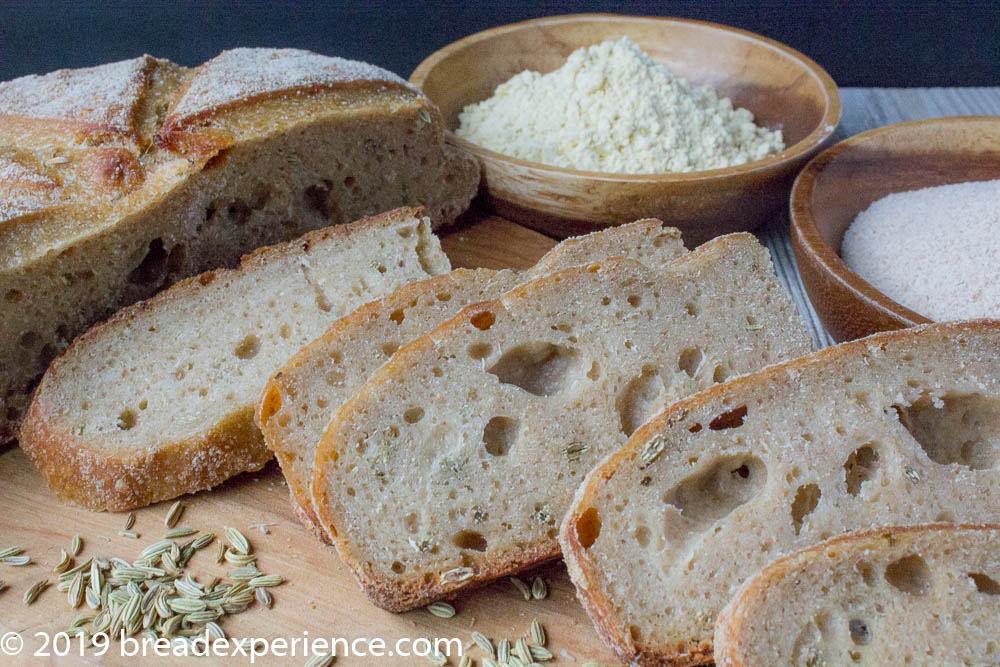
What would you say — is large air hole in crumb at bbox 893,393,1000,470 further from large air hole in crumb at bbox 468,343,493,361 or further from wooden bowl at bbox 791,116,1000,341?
large air hole in crumb at bbox 468,343,493,361

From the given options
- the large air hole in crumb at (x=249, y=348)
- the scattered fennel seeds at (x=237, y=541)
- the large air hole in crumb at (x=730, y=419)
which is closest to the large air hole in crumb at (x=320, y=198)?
the large air hole in crumb at (x=249, y=348)

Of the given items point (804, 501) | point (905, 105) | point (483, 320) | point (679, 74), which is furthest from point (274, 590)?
point (905, 105)

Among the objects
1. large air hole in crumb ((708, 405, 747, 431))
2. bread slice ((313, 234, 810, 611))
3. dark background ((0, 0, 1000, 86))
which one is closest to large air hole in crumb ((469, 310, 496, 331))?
bread slice ((313, 234, 810, 611))

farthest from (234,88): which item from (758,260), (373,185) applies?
(758,260)

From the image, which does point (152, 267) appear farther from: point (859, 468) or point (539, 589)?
point (859, 468)

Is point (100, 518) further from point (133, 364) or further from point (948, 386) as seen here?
point (948, 386)

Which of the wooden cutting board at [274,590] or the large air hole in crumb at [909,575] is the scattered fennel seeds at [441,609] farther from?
the large air hole in crumb at [909,575]
